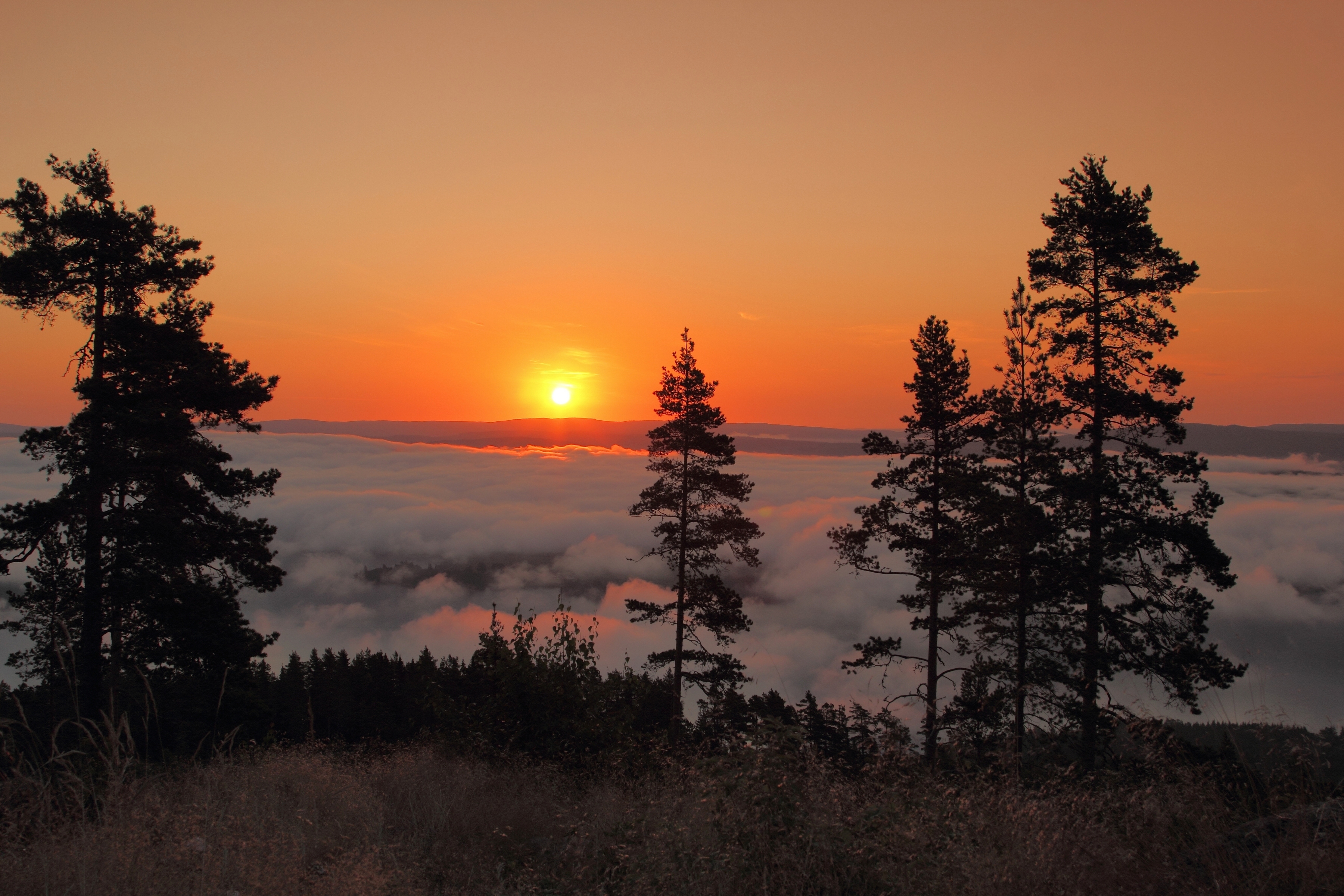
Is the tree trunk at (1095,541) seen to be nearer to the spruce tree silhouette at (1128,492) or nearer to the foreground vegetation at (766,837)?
the spruce tree silhouette at (1128,492)

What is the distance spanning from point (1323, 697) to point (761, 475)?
160112mm

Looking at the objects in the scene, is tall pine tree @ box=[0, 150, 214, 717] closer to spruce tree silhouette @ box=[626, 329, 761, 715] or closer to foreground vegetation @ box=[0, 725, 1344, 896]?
foreground vegetation @ box=[0, 725, 1344, 896]

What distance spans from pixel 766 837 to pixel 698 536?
690 inches

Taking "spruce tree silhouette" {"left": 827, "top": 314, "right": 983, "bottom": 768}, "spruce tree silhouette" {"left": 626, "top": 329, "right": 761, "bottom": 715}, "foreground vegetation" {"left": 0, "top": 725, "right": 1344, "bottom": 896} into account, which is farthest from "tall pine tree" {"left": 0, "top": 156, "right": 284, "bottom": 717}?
"spruce tree silhouette" {"left": 827, "top": 314, "right": 983, "bottom": 768}

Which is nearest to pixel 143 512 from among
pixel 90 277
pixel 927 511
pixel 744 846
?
pixel 90 277

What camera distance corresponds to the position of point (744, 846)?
15.7 feet

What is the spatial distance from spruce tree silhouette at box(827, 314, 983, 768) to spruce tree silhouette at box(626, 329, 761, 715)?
11.7 ft

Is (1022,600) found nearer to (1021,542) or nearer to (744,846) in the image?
(1021,542)

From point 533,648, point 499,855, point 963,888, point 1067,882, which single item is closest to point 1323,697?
point 1067,882

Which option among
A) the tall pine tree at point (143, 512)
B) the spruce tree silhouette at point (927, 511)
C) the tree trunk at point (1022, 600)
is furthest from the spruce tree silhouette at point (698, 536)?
the tall pine tree at point (143, 512)

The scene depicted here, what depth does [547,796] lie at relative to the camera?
8781 millimetres

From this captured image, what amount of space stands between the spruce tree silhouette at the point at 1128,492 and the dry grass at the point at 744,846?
1015 cm

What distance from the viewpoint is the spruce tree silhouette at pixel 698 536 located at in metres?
22.2

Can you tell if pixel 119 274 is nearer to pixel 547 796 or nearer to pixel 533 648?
pixel 533 648
